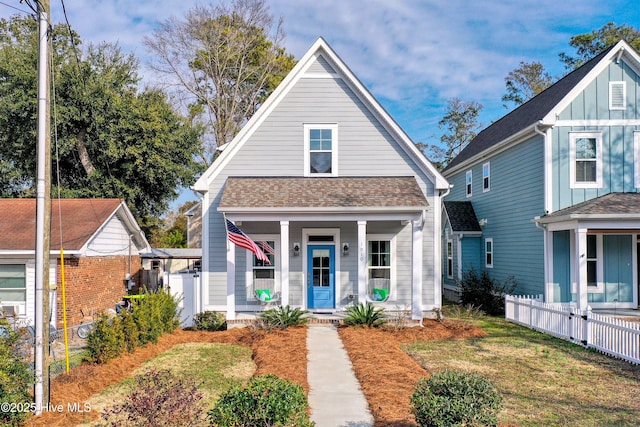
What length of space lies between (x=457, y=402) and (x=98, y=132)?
2370 centimetres

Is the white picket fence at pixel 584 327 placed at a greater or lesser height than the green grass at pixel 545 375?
greater

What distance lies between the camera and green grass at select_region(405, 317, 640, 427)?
656 cm

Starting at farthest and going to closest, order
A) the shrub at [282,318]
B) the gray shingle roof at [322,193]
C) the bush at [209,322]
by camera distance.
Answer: the bush at [209,322] < the gray shingle roof at [322,193] < the shrub at [282,318]

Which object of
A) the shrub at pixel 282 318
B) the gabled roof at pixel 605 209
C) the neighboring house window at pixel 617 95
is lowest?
the shrub at pixel 282 318

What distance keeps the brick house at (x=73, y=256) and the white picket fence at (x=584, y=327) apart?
1245 cm

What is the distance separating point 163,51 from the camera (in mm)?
32406

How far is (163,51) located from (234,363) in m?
28.5

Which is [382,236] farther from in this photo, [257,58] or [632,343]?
[257,58]

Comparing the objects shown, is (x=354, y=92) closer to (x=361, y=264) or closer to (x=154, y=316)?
(x=361, y=264)

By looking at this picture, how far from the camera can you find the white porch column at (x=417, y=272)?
13.4 metres

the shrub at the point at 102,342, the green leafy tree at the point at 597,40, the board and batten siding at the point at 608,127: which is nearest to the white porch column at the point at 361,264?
the shrub at the point at 102,342

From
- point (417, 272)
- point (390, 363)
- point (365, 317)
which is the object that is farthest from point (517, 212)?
point (390, 363)

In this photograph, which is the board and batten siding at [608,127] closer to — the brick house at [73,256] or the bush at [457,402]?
the bush at [457,402]

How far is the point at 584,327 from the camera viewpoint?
11.1 m
